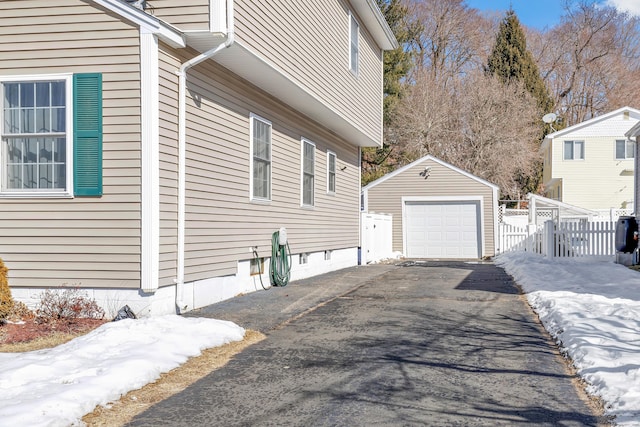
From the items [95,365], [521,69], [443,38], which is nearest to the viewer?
[95,365]

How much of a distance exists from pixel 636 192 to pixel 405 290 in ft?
30.9

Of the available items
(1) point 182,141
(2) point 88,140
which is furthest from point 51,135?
(1) point 182,141

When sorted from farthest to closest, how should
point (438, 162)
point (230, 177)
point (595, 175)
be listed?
point (595, 175), point (438, 162), point (230, 177)

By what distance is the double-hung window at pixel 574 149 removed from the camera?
32.6m

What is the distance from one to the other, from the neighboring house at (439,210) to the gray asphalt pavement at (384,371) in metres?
13.7

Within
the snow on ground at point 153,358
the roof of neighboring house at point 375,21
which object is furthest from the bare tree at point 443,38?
the snow on ground at point 153,358

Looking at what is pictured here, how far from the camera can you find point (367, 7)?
50.7ft

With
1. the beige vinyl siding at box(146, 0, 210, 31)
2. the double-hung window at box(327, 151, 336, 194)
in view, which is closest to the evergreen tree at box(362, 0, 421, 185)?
the double-hung window at box(327, 151, 336, 194)

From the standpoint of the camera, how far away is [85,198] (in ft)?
25.1

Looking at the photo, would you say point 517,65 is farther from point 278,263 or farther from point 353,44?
point 278,263

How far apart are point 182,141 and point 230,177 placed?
1.74m

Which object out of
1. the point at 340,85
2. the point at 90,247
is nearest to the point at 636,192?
the point at 340,85

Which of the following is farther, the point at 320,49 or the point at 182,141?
the point at 320,49

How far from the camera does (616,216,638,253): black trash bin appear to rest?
588 inches
